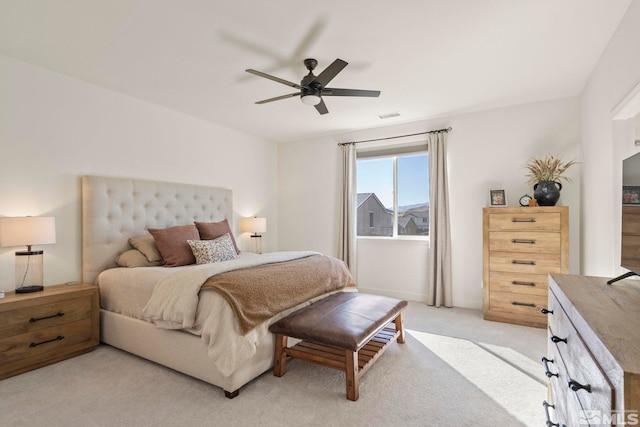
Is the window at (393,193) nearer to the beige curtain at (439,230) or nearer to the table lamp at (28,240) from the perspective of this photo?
the beige curtain at (439,230)

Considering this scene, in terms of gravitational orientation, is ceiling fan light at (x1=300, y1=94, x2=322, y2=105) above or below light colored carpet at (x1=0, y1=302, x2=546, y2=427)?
above

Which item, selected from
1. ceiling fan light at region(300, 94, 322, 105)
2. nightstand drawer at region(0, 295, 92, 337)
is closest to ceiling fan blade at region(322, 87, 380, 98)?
ceiling fan light at region(300, 94, 322, 105)

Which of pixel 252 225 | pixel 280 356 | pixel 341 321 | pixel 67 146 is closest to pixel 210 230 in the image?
pixel 252 225

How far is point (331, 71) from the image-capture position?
235cm

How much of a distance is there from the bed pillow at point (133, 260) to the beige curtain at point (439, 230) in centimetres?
333

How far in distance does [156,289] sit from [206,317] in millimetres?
581

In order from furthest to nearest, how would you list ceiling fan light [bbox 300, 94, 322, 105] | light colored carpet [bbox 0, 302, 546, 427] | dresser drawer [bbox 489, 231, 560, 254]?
1. dresser drawer [bbox 489, 231, 560, 254]
2. ceiling fan light [bbox 300, 94, 322, 105]
3. light colored carpet [bbox 0, 302, 546, 427]

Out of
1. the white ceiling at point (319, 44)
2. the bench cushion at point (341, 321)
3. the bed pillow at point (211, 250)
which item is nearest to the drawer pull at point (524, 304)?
the bench cushion at point (341, 321)

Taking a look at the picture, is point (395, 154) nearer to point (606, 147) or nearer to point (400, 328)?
point (606, 147)

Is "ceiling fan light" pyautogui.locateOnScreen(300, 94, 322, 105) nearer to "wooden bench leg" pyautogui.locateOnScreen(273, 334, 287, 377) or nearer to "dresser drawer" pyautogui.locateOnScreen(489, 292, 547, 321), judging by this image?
"wooden bench leg" pyautogui.locateOnScreen(273, 334, 287, 377)

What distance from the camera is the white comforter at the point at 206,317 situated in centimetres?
199

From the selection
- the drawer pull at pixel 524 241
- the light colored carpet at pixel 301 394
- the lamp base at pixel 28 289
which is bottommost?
the light colored carpet at pixel 301 394

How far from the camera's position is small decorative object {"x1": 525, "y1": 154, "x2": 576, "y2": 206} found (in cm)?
337

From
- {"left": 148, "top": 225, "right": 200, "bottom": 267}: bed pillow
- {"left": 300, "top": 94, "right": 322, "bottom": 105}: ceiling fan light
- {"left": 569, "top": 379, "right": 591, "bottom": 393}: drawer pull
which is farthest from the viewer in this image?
{"left": 148, "top": 225, "right": 200, "bottom": 267}: bed pillow
